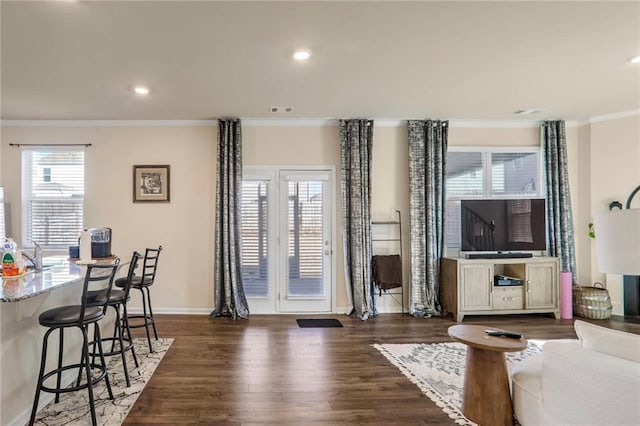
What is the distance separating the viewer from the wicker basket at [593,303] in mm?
4953

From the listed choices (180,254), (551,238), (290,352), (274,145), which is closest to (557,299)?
(551,238)

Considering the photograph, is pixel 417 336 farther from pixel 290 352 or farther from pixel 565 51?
pixel 565 51

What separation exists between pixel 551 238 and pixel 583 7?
12.3 ft

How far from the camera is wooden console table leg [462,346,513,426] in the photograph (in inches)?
87.7

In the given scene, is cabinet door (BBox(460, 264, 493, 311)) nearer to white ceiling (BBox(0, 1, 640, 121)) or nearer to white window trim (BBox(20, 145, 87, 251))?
white ceiling (BBox(0, 1, 640, 121))

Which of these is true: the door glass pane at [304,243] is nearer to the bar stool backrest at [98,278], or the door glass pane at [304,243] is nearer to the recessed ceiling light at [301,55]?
the recessed ceiling light at [301,55]

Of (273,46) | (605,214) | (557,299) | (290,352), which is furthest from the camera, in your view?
(557,299)

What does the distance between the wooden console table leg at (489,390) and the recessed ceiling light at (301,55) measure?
266 cm

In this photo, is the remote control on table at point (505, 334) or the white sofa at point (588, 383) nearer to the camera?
the white sofa at point (588, 383)

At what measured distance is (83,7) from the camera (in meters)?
2.41

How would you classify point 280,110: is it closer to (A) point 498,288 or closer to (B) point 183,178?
(B) point 183,178

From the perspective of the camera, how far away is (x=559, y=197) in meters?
5.30

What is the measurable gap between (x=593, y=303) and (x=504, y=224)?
5.27ft

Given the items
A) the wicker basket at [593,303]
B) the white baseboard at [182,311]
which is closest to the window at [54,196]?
the white baseboard at [182,311]
